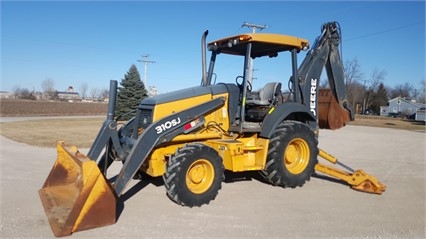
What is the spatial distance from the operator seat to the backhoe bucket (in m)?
1.47

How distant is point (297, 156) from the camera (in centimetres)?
709

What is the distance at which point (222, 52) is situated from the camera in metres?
7.43

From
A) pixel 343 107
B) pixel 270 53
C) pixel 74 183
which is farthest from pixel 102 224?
pixel 343 107

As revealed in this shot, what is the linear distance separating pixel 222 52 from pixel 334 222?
4082 millimetres

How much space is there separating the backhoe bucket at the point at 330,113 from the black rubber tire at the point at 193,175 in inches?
128

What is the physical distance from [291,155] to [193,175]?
2376mm

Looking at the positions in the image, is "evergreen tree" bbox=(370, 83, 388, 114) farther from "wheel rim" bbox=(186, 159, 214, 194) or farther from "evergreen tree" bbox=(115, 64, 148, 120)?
"wheel rim" bbox=(186, 159, 214, 194)

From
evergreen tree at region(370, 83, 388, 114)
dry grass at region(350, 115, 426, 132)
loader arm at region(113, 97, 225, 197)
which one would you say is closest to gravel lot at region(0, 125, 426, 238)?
loader arm at region(113, 97, 225, 197)

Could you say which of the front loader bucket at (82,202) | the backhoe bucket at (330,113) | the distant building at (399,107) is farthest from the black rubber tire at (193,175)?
the distant building at (399,107)

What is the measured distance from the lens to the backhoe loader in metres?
4.91

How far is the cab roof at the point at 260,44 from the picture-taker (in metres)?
6.34

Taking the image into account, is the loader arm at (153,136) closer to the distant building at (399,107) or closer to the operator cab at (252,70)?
the operator cab at (252,70)

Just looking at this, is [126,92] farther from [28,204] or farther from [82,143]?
[28,204]

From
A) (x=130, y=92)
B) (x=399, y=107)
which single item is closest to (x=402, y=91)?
(x=399, y=107)
